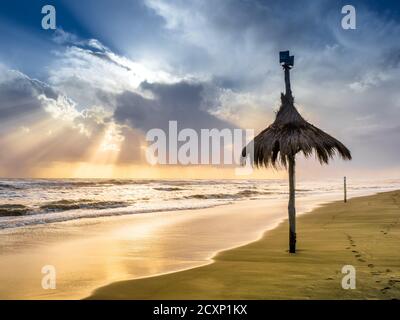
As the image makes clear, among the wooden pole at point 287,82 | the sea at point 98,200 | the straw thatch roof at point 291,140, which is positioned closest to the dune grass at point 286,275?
the straw thatch roof at point 291,140

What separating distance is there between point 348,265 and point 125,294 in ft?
16.9

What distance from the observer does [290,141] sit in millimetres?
10305

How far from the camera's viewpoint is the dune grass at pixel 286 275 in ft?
22.9

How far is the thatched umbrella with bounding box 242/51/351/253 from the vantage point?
10320 mm

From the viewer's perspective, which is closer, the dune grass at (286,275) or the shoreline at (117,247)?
the dune grass at (286,275)

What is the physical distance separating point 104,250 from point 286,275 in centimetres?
634

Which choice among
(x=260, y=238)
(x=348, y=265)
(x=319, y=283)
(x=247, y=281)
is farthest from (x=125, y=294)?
(x=260, y=238)

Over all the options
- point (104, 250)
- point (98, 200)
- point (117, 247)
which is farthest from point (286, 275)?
point (98, 200)

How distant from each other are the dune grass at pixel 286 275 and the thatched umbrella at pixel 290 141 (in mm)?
1372

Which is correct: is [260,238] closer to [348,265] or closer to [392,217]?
[348,265]

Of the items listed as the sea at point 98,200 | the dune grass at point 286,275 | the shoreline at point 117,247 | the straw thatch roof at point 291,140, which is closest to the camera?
the dune grass at point 286,275

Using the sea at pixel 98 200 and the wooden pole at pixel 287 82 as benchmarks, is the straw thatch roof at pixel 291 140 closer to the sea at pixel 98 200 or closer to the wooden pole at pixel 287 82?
the wooden pole at pixel 287 82
